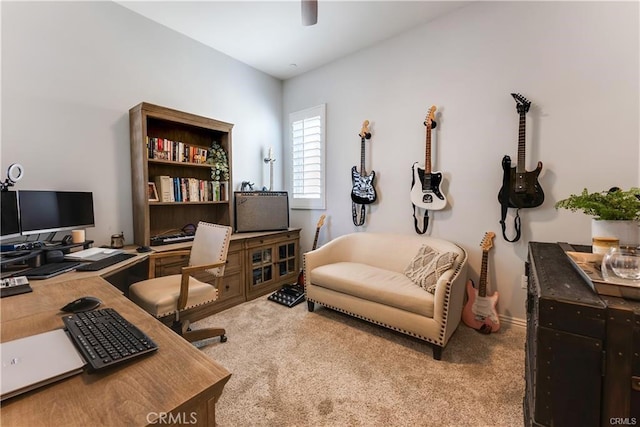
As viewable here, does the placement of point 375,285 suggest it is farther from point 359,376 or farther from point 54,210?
point 54,210

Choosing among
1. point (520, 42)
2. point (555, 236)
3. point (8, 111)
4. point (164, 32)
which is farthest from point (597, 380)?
point (164, 32)

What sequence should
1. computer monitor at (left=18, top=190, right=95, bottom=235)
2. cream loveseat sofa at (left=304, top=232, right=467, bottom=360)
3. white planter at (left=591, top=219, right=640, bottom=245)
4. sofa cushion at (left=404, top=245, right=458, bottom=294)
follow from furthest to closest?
1. sofa cushion at (left=404, top=245, right=458, bottom=294)
2. cream loveseat sofa at (left=304, top=232, right=467, bottom=360)
3. computer monitor at (left=18, top=190, right=95, bottom=235)
4. white planter at (left=591, top=219, right=640, bottom=245)

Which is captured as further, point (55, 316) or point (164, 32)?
point (164, 32)

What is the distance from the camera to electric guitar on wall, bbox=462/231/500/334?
2268 mm

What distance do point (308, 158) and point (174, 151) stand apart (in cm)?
160

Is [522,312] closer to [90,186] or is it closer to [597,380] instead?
[597,380]

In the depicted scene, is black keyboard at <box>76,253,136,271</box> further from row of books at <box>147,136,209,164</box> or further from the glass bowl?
the glass bowl

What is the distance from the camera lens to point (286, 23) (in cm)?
263

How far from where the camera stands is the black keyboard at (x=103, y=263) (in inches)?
64.7

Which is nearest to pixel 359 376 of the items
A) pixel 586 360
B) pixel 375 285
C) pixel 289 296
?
pixel 375 285

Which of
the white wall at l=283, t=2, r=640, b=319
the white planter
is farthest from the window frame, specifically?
the white planter

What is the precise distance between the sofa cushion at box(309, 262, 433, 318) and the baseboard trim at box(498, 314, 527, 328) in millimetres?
915

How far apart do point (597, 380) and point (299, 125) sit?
11.7 ft

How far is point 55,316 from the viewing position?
1.01 m
